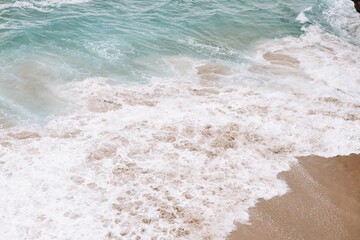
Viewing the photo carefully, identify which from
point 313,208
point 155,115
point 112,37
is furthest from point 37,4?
point 313,208

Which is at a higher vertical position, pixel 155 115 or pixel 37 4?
pixel 37 4

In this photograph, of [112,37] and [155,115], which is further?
[112,37]

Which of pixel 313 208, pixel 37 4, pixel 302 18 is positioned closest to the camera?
pixel 313 208

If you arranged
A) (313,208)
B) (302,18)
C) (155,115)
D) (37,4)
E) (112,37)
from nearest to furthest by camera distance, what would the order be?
1. (313,208)
2. (155,115)
3. (112,37)
4. (37,4)
5. (302,18)

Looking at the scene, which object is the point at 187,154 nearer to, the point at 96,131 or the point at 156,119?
the point at 156,119

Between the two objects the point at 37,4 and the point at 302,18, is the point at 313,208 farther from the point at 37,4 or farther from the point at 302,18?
the point at 37,4

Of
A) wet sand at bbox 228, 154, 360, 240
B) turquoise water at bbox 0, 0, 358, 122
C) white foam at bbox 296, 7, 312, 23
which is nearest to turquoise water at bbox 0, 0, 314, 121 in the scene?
turquoise water at bbox 0, 0, 358, 122

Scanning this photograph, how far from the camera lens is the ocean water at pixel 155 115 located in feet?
21.1

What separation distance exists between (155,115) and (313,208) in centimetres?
507

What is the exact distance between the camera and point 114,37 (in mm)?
14227

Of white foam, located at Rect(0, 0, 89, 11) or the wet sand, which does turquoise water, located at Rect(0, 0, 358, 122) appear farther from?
the wet sand

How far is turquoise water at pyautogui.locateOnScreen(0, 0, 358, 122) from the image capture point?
10.8m

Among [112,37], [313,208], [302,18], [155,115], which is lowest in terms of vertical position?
[313,208]

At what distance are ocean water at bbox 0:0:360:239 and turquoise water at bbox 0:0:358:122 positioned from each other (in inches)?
2.9
